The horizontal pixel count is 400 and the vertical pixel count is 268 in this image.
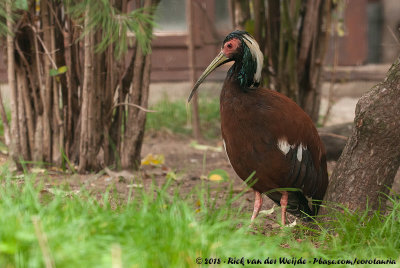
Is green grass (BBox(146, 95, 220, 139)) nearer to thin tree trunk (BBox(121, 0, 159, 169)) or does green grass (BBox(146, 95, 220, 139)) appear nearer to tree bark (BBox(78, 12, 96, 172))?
thin tree trunk (BBox(121, 0, 159, 169))

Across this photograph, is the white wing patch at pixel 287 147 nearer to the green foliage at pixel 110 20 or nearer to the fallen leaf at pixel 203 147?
the green foliage at pixel 110 20

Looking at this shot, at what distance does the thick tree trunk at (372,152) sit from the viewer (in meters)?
3.10

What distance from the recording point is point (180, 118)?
737cm

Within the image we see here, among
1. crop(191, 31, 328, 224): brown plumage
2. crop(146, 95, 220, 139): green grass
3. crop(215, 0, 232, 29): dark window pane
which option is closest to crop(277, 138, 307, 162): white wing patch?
crop(191, 31, 328, 224): brown plumage

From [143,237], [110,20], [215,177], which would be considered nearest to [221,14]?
[215,177]

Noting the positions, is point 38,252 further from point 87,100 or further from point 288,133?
point 87,100

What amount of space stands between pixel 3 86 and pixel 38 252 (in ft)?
18.4

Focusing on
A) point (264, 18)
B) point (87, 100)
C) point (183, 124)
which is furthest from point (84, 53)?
point (183, 124)

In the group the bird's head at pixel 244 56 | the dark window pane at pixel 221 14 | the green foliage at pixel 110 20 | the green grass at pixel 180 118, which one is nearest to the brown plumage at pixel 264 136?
the bird's head at pixel 244 56

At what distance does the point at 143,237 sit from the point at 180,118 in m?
5.07

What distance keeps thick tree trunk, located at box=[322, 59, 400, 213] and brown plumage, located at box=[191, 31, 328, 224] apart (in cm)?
22

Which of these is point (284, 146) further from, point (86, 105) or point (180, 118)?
point (180, 118)

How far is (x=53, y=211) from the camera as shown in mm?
2488

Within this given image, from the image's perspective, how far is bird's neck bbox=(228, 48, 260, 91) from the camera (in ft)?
11.5
